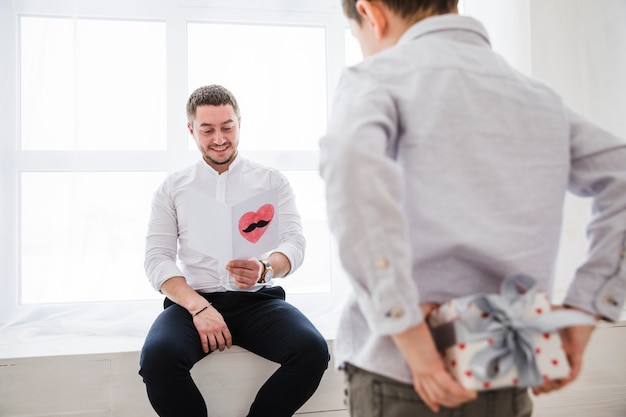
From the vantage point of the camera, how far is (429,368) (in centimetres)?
62

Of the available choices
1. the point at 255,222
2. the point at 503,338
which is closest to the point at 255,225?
the point at 255,222

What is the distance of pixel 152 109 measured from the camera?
2.28 meters

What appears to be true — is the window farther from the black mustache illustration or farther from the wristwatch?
the black mustache illustration

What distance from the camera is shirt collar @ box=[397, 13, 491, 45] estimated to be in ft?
2.27

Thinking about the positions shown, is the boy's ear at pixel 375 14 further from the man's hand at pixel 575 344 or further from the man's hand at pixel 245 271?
the man's hand at pixel 245 271

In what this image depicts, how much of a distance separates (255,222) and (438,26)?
0.94 metres

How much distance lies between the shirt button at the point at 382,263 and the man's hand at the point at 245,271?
3.38 feet

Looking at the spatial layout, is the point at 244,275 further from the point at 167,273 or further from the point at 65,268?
the point at 65,268

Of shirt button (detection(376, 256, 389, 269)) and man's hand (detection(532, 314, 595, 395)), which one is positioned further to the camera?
man's hand (detection(532, 314, 595, 395))

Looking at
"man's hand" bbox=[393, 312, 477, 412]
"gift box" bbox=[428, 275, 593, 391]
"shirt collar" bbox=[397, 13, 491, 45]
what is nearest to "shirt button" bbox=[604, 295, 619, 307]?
"gift box" bbox=[428, 275, 593, 391]

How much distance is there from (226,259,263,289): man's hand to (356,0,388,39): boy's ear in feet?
3.25

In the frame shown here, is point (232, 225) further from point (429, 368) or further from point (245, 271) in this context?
point (429, 368)

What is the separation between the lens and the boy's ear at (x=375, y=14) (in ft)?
2.36

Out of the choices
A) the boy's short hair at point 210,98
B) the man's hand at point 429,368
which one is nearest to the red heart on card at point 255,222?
the boy's short hair at point 210,98
